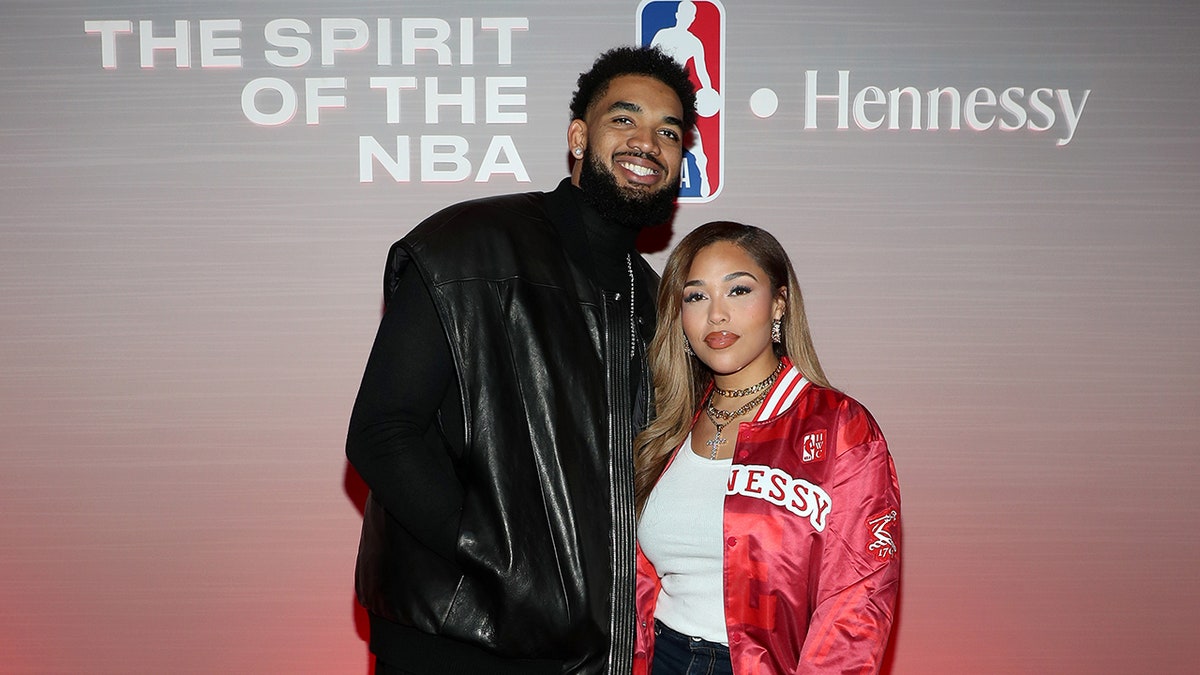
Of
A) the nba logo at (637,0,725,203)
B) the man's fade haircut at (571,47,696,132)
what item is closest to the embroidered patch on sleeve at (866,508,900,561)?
the man's fade haircut at (571,47,696,132)

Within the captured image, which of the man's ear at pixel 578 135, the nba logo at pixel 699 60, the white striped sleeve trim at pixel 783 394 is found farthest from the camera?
the nba logo at pixel 699 60

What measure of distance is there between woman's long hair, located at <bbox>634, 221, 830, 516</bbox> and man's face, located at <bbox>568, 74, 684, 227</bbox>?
13 centimetres

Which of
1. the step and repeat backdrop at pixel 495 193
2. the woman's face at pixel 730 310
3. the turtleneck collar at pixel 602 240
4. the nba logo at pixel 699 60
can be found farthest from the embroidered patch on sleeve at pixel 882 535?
the nba logo at pixel 699 60

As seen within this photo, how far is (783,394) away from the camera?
2.03 m

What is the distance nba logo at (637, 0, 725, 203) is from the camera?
2973 mm

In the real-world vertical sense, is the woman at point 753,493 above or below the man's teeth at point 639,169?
below

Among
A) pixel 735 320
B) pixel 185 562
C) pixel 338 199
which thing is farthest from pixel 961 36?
pixel 185 562

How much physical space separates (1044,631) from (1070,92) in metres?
1.73

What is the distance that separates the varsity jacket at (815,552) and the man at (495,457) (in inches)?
9.1

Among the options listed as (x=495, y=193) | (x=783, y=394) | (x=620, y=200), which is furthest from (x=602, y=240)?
(x=495, y=193)

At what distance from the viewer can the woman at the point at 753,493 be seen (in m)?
1.83

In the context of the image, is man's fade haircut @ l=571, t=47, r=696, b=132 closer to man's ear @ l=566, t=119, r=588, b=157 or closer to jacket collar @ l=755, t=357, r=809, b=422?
man's ear @ l=566, t=119, r=588, b=157

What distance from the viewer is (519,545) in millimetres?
1810

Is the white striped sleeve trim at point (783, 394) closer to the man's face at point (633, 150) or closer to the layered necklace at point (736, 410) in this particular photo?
the layered necklace at point (736, 410)
